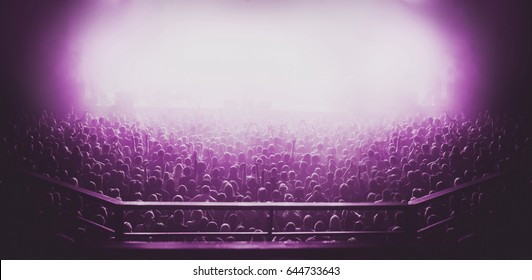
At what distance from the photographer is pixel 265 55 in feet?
57.5

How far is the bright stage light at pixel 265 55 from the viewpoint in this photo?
14.8 metres

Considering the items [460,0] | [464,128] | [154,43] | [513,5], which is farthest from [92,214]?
[154,43]

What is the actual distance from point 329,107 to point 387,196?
12314 millimetres

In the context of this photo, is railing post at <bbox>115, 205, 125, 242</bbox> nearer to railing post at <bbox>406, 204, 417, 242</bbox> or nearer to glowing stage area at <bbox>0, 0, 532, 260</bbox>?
glowing stage area at <bbox>0, 0, 532, 260</bbox>

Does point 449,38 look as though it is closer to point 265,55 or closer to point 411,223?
point 265,55

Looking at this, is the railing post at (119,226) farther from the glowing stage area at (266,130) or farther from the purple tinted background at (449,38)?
the purple tinted background at (449,38)

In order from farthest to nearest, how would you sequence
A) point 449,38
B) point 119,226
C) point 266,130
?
1. point 449,38
2. point 266,130
3. point 119,226

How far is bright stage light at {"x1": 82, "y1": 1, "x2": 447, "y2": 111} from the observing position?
1480 centimetres

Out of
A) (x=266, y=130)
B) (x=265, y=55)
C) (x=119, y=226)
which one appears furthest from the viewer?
(x=265, y=55)

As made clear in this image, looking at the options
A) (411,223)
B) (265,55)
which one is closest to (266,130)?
(265,55)

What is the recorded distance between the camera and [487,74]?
12.0 meters

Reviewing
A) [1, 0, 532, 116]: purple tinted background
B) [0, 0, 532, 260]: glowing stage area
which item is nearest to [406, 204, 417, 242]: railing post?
[0, 0, 532, 260]: glowing stage area

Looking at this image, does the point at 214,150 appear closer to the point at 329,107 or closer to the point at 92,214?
the point at 92,214

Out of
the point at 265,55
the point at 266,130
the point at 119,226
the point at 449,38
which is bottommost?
the point at 119,226
